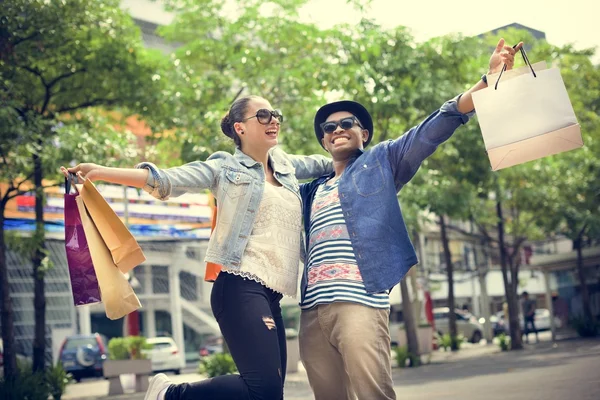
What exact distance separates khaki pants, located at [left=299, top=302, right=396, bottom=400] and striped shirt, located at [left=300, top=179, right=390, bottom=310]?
5 centimetres

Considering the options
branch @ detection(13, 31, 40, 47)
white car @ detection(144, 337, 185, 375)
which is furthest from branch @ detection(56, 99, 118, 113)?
white car @ detection(144, 337, 185, 375)

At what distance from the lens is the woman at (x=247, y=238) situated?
3.86m

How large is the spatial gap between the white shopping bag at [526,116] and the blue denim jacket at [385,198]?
16 cm

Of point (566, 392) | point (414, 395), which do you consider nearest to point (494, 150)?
point (566, 392)

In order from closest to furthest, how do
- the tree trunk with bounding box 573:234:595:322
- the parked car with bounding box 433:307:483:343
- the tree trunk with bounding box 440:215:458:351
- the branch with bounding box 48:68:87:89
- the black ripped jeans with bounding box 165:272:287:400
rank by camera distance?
the black ripped jeans with bounding box 165:272:287:400 < the branch with bounding box 48:68:87:89 < the tree trunk with bounding box 440:215:458:351 < the tree trunk with bounding box 573:234:595:322 < the parked car with bounding box 433:307:483:343

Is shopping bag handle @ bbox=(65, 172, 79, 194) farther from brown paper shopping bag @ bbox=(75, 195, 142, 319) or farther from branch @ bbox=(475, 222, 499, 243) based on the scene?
branch @ bbox=(475, 222, 499, 243)

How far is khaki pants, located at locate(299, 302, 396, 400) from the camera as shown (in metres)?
3.96

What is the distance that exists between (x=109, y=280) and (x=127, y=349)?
1392 centimetres

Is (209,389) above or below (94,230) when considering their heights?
below

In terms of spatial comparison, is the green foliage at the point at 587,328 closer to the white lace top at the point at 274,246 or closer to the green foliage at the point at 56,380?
the green foliage at the point at 56,380

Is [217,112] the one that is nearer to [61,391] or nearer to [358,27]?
[358,27]

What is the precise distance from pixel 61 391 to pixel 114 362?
2323mm

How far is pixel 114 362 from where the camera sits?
16.9 meters

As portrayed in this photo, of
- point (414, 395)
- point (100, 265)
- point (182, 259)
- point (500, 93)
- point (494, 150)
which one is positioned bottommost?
point (414, 395)
